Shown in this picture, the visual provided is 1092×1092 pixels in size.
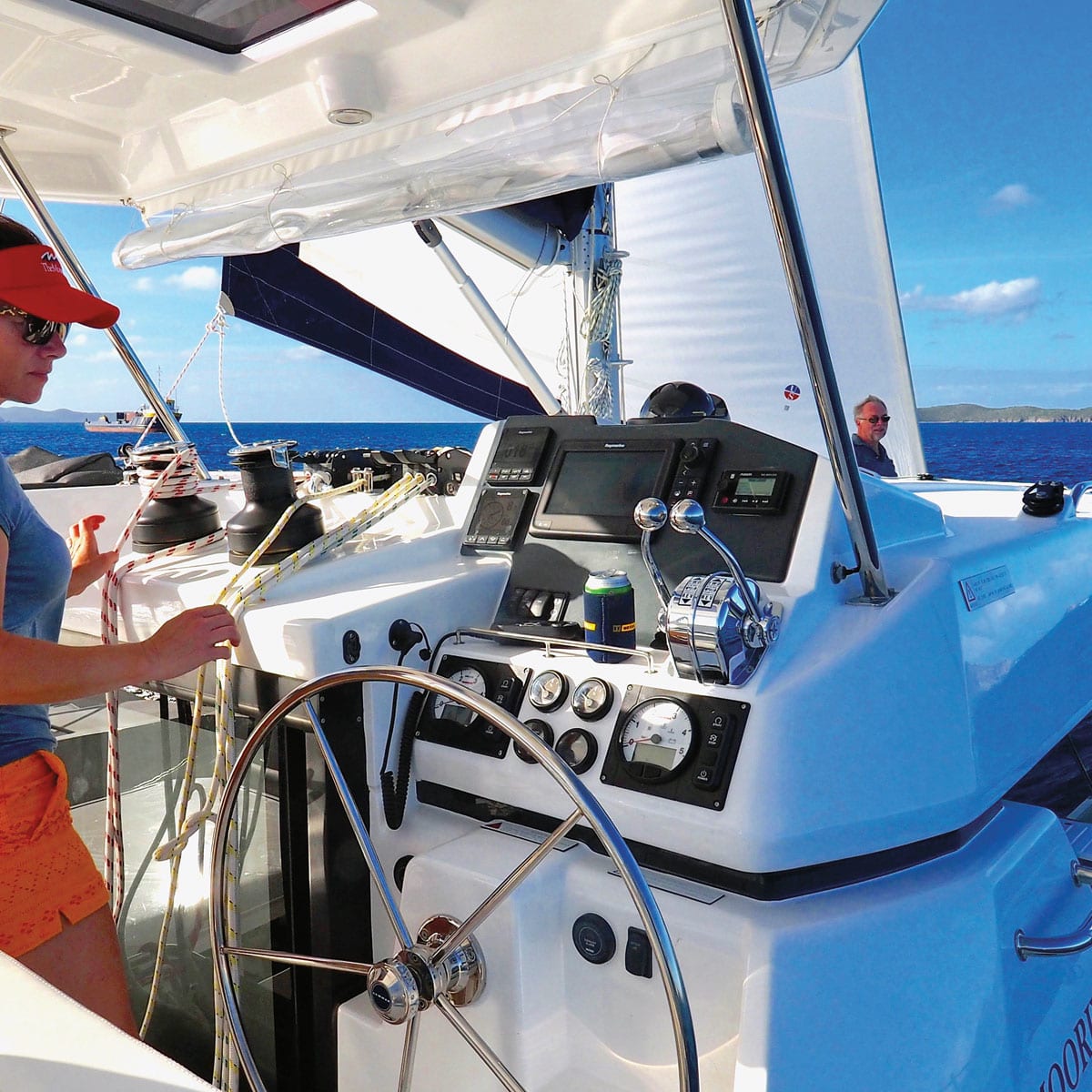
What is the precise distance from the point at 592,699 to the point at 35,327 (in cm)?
81

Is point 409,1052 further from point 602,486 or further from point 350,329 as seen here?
point 350,329

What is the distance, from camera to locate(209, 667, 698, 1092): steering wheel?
2.45 feet

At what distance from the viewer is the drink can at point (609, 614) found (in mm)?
1265

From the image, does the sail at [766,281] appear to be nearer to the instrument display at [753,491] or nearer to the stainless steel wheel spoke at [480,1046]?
the instrument display at [753,491]

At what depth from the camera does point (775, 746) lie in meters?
1.06

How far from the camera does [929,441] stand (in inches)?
1809

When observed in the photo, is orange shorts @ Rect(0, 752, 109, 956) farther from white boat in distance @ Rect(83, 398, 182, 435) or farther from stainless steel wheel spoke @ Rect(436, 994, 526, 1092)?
white boat in distance @ Rect(83, 398, 182, 435)

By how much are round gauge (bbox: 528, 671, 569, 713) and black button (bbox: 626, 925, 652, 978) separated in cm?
29

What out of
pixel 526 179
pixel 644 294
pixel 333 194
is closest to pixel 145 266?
pixel 333 194

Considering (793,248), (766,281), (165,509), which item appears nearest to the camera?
(793,248)

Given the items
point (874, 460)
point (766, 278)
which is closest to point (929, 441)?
point (766, 278)

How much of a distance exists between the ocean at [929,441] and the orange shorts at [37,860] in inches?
1111

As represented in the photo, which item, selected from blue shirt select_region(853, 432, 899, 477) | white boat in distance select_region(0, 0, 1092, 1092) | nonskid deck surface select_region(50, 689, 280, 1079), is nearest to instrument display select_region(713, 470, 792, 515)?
white boat in distance select_region(0, 0, 1092, 1092)

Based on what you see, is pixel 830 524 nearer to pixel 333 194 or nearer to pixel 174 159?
pixel 333 194
